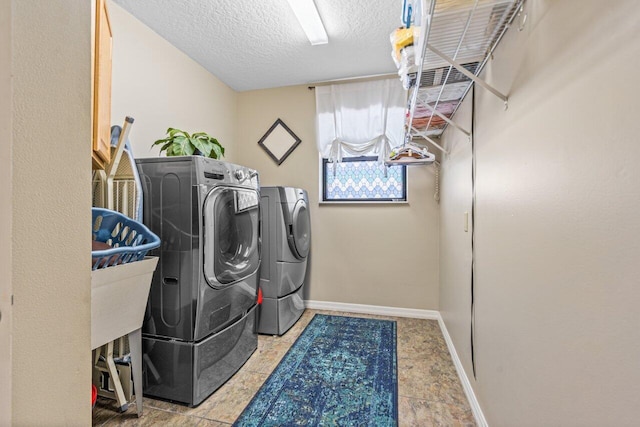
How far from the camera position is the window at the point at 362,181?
3.03 metres

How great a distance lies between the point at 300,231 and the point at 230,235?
1040mm

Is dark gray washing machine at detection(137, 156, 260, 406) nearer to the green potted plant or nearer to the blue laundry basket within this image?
the blue laundry basket

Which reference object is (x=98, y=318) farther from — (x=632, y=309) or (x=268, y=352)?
(x=632, y=309)

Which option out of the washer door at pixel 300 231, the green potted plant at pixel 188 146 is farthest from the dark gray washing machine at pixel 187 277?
the washer door at pixel 300 231

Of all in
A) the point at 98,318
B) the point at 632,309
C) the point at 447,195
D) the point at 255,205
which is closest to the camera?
the point at 632,309

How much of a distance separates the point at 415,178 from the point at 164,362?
8.30ft

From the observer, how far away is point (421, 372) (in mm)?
1932

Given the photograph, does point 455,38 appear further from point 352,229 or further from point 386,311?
point 386,311

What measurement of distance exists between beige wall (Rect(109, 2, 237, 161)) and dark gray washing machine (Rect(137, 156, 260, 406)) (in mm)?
671

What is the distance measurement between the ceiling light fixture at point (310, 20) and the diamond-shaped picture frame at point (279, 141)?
1.02 m

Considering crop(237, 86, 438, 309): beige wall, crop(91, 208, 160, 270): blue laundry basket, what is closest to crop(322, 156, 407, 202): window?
crop(237, 86, 438, 309): beige wall

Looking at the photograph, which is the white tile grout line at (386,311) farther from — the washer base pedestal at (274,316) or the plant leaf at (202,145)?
the plant leaf at (202,145)

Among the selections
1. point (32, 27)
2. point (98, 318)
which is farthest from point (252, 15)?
point (98, 318)

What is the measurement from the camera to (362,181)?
123 inches
